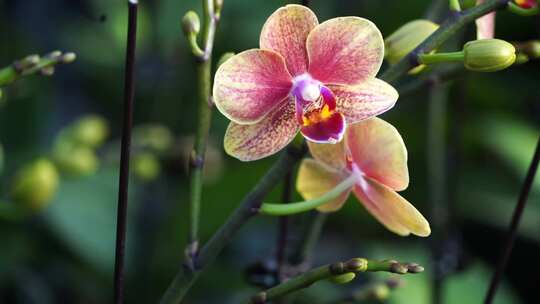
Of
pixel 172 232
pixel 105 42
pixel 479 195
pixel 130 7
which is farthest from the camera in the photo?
pixel 105 42

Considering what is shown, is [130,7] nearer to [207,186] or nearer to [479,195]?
[207,186]

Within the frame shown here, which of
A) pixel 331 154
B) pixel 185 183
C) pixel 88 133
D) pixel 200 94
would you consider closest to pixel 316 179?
pixel 331 154

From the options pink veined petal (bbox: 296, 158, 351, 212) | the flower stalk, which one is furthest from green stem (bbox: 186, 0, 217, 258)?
pink veined petal (bbox: 296, 158, 351, 212)

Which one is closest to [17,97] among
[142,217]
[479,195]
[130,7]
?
[142,217]

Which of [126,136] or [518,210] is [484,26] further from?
[126,136]

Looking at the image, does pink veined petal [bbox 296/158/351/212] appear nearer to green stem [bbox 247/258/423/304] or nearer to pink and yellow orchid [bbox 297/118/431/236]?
pink and yellow orchid [bbox 297/118/431/236]

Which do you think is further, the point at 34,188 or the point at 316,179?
the point at 34,188
